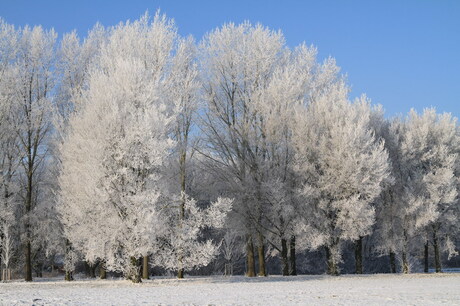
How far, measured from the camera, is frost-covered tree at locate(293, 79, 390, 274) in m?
30.2

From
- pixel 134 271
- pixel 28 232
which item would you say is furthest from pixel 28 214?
pixel 134 271

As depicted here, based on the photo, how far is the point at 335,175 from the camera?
30828mm

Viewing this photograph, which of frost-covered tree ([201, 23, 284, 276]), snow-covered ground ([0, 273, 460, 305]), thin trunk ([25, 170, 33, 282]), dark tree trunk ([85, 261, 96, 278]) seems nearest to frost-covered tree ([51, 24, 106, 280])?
thin trunk ([25, 170, 33, 282])

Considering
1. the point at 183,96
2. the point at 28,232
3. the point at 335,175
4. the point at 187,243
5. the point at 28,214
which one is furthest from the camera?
the point at 28,232

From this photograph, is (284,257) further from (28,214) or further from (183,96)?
(28,214)

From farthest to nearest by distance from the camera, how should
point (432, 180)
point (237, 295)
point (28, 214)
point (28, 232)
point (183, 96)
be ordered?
point (432, 180)
point (28, 232)
point (28, 214)
point (183, 96)
point (237, 295)

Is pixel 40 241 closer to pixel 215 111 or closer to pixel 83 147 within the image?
pixel 83 147

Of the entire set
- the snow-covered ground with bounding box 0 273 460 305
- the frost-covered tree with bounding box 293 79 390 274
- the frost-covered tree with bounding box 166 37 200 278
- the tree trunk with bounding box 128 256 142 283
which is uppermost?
the frost-covered tree with bounding box 166 37 200 278

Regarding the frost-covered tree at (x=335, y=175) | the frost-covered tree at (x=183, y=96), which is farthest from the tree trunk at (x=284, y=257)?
the frost-covered tree at (x=183, y=96)

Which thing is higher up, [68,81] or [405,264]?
[68,81]

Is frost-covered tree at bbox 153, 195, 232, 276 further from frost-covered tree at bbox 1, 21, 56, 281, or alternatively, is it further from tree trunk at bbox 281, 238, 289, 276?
frost-covered tree at bbox 1, 21, 56, 281

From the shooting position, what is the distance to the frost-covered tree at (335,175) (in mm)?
30172

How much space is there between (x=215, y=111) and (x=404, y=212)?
655 inches

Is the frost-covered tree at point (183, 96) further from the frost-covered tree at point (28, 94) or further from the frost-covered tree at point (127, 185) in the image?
the frost-covered tree at point (28, 94)
